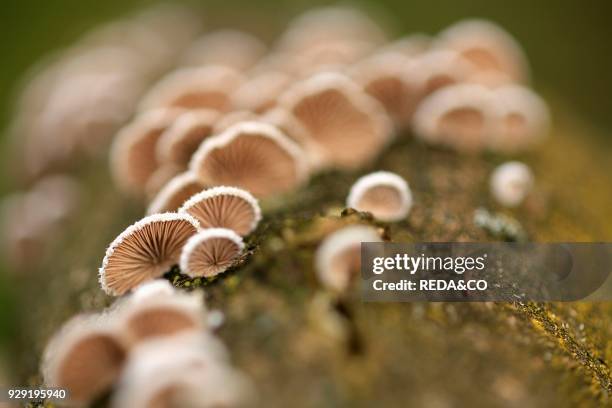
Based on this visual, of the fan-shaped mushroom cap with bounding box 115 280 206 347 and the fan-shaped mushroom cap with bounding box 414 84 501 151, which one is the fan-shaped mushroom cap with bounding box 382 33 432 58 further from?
the fan-shaped mushroom cap with bounding box 115 280 206 347

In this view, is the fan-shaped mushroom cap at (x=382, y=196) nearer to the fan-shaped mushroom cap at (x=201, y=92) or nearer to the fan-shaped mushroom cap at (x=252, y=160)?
the fan-shaped mushroom cap at (x=252, y=160)

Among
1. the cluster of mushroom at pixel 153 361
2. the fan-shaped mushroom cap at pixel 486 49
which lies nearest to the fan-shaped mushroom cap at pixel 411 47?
the fan-shaped mushroom cap at pixel 486 49

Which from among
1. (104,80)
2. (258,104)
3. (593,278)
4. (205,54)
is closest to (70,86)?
(104,80)

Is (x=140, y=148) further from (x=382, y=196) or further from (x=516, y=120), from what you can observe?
(x=516, y=120)

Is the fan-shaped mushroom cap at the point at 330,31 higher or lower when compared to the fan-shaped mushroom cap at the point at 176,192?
higher

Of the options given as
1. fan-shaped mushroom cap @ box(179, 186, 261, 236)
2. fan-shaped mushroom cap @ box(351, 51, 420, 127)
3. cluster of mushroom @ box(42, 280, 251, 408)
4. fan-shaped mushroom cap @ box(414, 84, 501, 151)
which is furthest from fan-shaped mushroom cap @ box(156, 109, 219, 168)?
fan-shaped mushroom cap @ box(414, 84, 501, 151)

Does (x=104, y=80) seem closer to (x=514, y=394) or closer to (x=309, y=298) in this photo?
(x=309, y=298)

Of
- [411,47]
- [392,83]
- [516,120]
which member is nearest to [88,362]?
[392,83]
